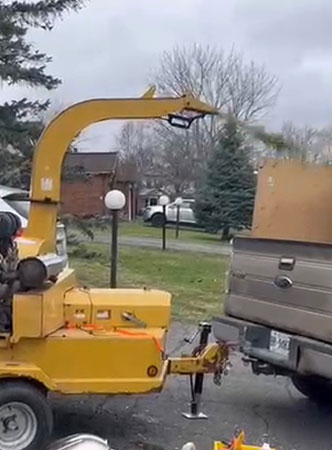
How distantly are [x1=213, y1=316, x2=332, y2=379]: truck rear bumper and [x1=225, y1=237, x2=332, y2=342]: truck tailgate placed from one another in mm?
72

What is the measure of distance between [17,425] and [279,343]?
2020mm

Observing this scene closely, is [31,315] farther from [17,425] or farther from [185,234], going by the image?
[185,234]

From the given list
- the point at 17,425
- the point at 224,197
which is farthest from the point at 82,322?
the point at 224,197

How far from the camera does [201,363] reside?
5762mm

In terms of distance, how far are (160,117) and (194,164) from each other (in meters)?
33.9

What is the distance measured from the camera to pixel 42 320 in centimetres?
510

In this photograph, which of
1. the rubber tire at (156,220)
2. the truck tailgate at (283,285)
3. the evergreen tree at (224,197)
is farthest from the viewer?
the rubber tire at (156,220)

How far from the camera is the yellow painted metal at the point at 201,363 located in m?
5.75

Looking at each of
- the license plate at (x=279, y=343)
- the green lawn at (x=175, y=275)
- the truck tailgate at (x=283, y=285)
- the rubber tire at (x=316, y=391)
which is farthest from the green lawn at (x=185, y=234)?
the license plate at (x=279, y=343)

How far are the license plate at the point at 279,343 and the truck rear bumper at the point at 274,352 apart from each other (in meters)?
0.02

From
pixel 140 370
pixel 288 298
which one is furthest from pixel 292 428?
pixel 140 370

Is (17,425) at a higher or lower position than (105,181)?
lower

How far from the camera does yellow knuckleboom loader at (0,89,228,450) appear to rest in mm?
5082

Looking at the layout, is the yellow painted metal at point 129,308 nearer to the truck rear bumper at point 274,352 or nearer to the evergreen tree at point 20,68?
the truck rear bumper at point 274,352
